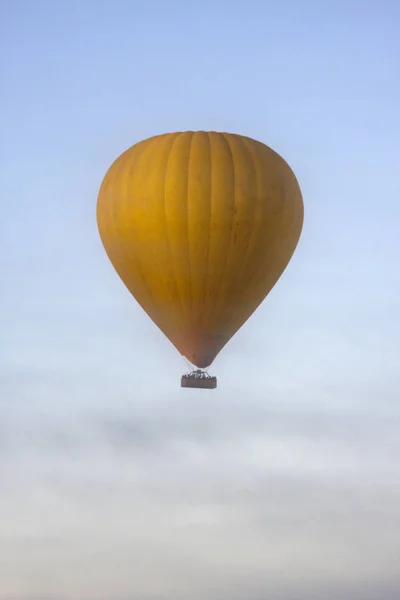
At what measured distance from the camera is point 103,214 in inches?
3376

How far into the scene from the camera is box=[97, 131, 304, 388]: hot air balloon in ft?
275

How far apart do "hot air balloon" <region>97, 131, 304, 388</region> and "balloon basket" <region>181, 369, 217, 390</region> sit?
0.10 feet

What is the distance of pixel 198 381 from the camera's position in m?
85.7

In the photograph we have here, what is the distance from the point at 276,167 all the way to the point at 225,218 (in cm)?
274

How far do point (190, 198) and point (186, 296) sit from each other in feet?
10.0

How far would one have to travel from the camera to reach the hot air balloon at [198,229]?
8394cm

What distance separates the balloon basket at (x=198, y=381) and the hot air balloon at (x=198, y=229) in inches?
1.2

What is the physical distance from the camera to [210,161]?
84.1m

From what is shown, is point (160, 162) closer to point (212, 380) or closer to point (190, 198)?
point (190, 198)

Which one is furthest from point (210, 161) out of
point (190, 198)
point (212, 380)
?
point (212, 380)

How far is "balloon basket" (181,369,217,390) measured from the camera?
281 ft

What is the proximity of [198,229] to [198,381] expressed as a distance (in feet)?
16.3

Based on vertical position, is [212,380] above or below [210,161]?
below

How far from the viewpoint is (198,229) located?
83.9 m
